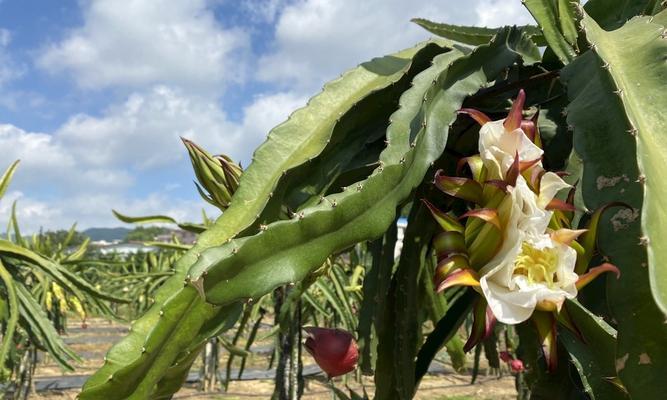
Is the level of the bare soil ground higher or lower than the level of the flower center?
lower

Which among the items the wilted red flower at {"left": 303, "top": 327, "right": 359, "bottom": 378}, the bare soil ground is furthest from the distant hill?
the wilted red flower at {"left": 303, "top": 327, "right": 359, "bottom": 378}

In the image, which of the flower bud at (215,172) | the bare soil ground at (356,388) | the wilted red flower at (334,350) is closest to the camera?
the flower bud at (215,172)

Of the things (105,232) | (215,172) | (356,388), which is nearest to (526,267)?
(215,172)

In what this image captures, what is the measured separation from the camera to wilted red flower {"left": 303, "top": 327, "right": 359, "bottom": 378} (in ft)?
2.96

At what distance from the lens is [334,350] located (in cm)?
90

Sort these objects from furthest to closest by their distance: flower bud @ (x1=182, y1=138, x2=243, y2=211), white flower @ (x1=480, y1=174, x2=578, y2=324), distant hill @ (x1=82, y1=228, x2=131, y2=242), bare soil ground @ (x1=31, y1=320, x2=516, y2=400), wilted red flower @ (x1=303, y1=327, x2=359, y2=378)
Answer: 1. distant hill @ (x1=82, y1=228, x2=131, y2=242)
2. bare soil ground @ (x1=31, y1=320, x2=516, y2=400)
3. wilted red flower @ (x1=303, y1=327, x2=359, y2=378)
4. flower bud @ (x1=182, y1=138, x2=243, y2=211)
5. white flower @ (x1=480, y1=174, x2=578, y2=324)

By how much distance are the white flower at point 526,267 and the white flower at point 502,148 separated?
0.03 meters

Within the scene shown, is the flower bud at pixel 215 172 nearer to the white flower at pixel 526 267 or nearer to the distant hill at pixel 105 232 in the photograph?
the white flower at pixel 526 267

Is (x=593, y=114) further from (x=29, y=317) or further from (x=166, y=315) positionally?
(x=29, y=317)

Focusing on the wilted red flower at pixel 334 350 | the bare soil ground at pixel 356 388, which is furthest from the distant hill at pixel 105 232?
the wilted red flower at pixel 334 350

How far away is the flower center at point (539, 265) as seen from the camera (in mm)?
429

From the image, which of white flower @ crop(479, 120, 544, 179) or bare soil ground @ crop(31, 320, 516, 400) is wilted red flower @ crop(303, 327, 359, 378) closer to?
white flower @ crop(479, 120, 544, 179)

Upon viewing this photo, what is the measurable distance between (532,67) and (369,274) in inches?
13.5

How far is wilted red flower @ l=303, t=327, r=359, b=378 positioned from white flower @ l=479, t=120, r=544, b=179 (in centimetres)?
49
